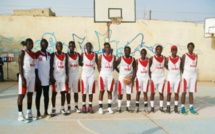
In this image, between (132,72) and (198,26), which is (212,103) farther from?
(198,26)

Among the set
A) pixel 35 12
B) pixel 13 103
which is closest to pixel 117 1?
pixel 13 103

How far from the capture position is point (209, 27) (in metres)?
12.3

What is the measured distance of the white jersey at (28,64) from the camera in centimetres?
460

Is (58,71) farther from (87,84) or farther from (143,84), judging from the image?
(143,84)

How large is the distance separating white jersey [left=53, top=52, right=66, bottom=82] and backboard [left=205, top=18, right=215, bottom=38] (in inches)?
409

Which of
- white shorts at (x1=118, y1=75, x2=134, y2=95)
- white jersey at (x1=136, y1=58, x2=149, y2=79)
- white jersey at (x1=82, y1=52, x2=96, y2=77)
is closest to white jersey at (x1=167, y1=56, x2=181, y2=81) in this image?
white jersey at (x1=136, y1=58, x2=149, y2=79)

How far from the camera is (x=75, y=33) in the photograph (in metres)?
11.5

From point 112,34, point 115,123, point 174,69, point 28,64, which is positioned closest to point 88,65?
point 28,64

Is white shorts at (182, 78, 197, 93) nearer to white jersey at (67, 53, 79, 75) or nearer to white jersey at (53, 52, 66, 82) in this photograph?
white jersey at (67, 53, 79, 75)

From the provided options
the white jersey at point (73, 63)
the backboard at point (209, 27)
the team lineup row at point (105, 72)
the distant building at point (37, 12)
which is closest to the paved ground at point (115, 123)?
the team lineup row at point (105, 72)

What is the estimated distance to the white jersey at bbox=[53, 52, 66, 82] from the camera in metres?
5.06

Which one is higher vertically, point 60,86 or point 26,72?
point 26,72

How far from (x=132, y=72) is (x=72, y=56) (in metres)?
1.71

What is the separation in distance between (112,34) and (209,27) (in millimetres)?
6051
